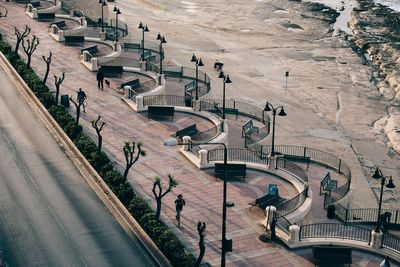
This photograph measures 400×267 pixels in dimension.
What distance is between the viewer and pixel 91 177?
43500mm

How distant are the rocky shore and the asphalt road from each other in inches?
1027

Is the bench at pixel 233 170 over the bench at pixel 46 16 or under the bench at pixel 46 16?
under

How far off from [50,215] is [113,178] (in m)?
4.38

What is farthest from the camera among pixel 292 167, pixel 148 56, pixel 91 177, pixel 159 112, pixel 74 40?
pixel 74 40

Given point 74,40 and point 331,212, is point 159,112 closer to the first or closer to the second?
point 331,212

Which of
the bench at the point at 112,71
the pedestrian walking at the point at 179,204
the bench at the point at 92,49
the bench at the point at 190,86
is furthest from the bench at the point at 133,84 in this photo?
the pedestrian walking at the point at 179,204

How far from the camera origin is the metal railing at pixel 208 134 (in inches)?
1939

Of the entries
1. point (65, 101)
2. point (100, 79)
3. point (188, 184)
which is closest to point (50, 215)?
point (188, 184)

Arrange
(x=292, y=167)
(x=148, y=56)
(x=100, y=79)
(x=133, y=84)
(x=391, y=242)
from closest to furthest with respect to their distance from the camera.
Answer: (x=391, y=242) → (x=292, y=167) → (x=100, y=79) → (x=133, y=84) → (x=148, y=56)

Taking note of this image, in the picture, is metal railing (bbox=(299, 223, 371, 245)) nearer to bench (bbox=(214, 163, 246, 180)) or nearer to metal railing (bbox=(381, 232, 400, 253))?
metal railing (bbox=(381, 232, 400, 253))

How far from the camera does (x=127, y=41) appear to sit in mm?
76875

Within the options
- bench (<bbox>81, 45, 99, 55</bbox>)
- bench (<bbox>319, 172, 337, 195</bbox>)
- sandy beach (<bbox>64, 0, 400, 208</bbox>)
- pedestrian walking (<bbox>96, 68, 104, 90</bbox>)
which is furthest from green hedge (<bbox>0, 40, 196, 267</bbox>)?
sandy beach (<bbox>64, 0, 400, 208</bbox>)

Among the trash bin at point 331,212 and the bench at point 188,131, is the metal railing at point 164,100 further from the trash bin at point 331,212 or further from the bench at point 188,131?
the trash bin at point 331,212

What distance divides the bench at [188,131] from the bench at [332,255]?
16.9 metres
